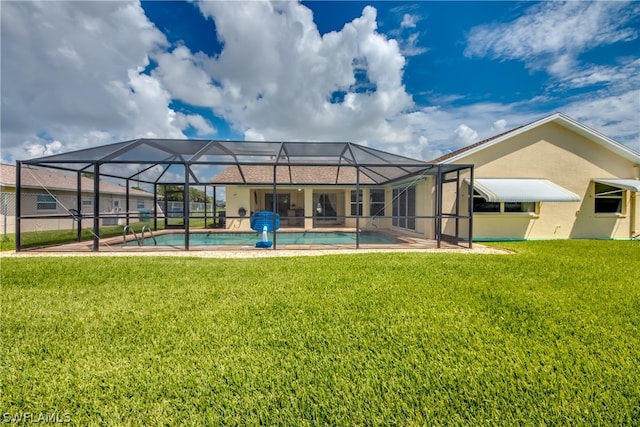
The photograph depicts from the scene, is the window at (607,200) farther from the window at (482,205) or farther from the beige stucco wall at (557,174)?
the window at (482,205)

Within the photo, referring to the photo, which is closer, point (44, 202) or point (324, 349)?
point (324, 349)

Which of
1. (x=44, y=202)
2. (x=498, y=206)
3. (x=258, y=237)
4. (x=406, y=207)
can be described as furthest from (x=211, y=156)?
(x=44, y=202)

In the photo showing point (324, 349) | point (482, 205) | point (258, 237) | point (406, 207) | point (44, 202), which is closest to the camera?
point (324, 349)

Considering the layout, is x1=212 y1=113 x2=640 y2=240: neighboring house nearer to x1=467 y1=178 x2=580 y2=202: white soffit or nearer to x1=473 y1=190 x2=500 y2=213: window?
x1=473 y1=190 x2=500 y2=213: window

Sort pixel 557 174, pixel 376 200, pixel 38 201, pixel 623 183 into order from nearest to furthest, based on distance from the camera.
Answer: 1. pixel 623 183
2. pixel 557 174
3. pixel 38 201
4. pixel 376 200

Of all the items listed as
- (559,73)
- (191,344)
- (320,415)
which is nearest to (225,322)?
(191,344)

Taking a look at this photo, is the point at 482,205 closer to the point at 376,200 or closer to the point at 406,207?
the point at 406,207

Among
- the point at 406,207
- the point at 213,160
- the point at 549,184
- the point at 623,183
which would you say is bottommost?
the point at 406,207

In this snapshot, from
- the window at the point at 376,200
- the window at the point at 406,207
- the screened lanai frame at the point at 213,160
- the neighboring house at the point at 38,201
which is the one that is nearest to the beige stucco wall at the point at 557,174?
the screened lanai frame at the point at 213,160

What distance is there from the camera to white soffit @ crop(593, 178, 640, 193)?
15441 mm

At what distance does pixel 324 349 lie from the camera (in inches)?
159

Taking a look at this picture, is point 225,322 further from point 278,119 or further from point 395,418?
point 278,119

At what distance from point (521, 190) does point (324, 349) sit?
16.0 metres

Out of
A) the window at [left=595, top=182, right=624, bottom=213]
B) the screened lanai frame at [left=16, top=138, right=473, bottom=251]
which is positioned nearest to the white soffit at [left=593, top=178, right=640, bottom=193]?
the window at [left=595, top=182, right=624, bottom=213]
